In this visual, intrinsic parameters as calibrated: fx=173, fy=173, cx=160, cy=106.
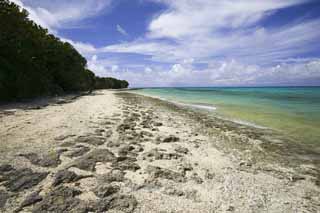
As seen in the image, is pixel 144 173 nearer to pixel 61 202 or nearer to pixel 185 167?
pixel 185 167

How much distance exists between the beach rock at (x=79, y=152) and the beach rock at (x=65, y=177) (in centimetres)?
87

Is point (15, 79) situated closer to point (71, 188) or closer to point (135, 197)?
point (71, 188)

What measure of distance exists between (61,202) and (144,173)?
1718 mm

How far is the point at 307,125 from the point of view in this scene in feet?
33.5

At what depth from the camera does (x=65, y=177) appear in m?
3.45

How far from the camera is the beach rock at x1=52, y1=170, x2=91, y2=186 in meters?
3.32

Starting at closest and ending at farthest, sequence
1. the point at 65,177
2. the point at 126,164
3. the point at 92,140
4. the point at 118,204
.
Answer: the point at 118,204 → the point at 65,177 → the point at 126,164 → the point at 92,140

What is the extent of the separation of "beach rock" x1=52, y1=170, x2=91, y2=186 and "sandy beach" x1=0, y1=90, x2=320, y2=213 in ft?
0.06

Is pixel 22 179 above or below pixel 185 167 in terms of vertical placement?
above

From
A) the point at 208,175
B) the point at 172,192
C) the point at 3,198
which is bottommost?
the point at 208,175

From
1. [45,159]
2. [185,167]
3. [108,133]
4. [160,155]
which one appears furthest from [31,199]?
[108,133]

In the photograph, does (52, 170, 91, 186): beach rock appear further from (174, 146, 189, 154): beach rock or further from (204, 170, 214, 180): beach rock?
(174, 146, 189, 154): beach rock

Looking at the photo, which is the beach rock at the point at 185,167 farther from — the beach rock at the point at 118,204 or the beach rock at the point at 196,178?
the beach rock at the point at 118,204

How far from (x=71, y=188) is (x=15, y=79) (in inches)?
537
